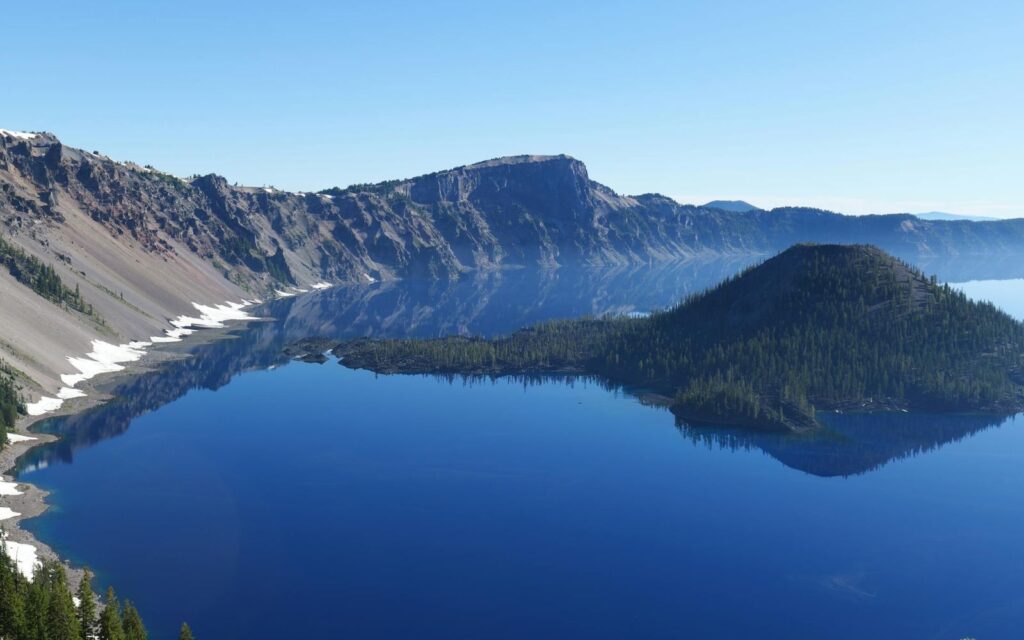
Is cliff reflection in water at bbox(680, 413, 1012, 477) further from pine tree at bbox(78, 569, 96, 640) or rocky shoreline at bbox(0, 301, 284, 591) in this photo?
pine tree at bbox(78, 569, 96, 640)

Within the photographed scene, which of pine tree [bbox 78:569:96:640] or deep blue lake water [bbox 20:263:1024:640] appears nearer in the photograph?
pine tree [bbox 78:569:96:640]

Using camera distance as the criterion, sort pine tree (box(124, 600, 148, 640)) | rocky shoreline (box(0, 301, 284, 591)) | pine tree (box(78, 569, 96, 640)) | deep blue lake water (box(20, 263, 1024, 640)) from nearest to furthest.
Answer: pine tree (box(124, 600, 148, 640)) → pine tree (box(78, 569, 96, 640)) → deep blue lake water (box(20, 263, 1024, 640)) → rocky shoreline (box(0, 301, 284, 591))

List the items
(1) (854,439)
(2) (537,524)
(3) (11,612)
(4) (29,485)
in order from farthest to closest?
(1) (854,439), (4) (29,485), (2) (537,524), (3) (11,612)

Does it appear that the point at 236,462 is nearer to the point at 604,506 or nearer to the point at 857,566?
the point at 604,506

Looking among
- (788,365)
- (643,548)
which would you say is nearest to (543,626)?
(643,548)

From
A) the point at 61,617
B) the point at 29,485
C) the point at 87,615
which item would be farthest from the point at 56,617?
the point at 29,485

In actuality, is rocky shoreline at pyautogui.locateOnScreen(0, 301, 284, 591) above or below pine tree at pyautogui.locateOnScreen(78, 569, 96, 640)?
below

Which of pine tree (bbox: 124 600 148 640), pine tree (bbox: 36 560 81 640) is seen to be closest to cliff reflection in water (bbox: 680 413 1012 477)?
pine tree (bbox: 124 600 148 640)

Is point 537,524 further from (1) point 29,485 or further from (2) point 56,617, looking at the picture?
(1) point 29,485

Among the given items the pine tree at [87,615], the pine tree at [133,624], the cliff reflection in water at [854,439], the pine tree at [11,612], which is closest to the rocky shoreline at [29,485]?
the pine tree at [87,615]
